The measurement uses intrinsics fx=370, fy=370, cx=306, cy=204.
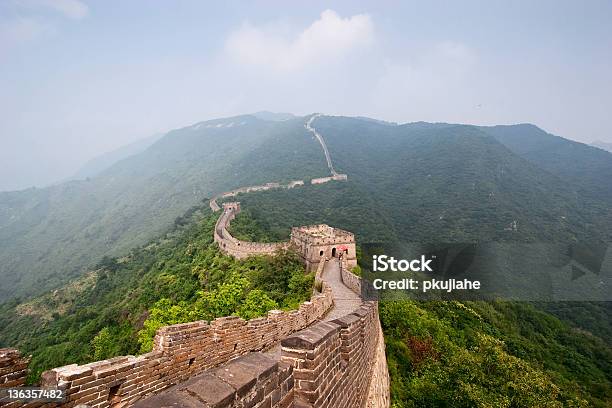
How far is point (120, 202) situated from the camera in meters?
103

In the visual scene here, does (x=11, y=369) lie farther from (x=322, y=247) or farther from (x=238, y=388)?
(x=322, y=247)

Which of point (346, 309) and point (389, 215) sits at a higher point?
point (346, 309)

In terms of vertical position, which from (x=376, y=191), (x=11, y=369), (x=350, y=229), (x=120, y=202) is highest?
(x=11, y=369)

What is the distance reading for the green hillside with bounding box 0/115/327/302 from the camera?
217ft

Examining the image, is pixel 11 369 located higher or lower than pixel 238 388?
lower

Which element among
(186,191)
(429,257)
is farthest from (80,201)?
(429,257)

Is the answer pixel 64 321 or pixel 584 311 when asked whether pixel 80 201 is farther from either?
pixel 584 311

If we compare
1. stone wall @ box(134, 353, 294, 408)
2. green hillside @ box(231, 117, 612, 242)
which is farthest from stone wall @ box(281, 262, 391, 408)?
green hillside @ box(231, 117, 612, 242)

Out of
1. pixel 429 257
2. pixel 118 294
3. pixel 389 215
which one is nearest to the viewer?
pixel 118 294

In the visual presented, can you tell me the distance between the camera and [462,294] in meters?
31.4

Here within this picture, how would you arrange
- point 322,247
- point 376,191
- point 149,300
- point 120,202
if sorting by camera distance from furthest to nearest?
1. point 120,202
2. point 376,191
3. point 322,247
4. point 149,300

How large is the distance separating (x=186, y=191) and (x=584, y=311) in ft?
253

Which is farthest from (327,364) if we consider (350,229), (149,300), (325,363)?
(350,229)

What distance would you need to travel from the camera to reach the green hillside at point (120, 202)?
6612 centimetres
